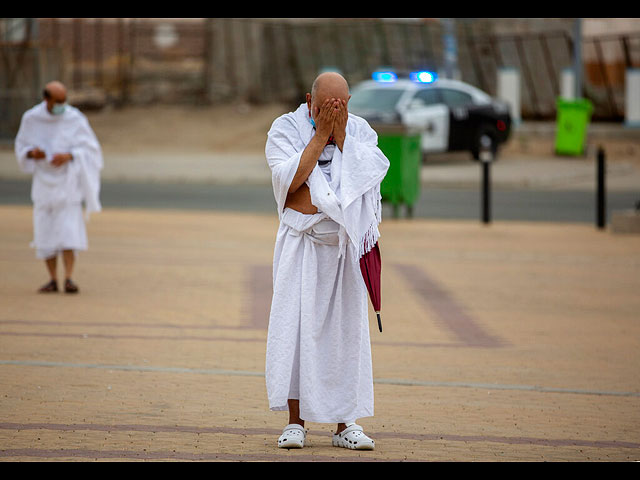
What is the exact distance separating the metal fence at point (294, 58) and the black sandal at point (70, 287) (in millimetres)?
28207

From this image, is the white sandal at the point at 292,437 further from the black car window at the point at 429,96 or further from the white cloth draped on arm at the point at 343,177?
the black car window at the point at 429,96

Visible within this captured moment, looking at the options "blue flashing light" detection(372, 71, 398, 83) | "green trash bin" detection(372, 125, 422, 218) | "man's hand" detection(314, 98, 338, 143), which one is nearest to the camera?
"man's hand" detection(314, 98, 338, 143)

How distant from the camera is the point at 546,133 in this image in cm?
3322

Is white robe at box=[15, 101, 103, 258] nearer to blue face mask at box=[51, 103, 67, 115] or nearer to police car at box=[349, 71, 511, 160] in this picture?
blue face mask at box=[51, 103, 67, 115]

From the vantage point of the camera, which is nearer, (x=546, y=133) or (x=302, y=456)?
(x=302, y=456)

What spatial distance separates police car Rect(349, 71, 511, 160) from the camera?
25.1 m

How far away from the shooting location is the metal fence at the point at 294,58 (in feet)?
125

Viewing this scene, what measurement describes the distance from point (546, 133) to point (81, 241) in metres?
24.8

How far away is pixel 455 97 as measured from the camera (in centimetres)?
2623

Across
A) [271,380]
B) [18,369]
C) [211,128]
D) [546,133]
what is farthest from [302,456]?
[211,128]

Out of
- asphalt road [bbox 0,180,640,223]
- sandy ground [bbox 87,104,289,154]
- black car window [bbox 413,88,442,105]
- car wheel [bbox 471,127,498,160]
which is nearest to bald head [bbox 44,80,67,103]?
asphalt road [bbox 0,180,640,223]

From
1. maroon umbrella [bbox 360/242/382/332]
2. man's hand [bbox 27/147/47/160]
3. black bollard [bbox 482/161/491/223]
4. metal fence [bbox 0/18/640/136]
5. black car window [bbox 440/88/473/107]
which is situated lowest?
black bollard [bbox 482/161/491/223]
